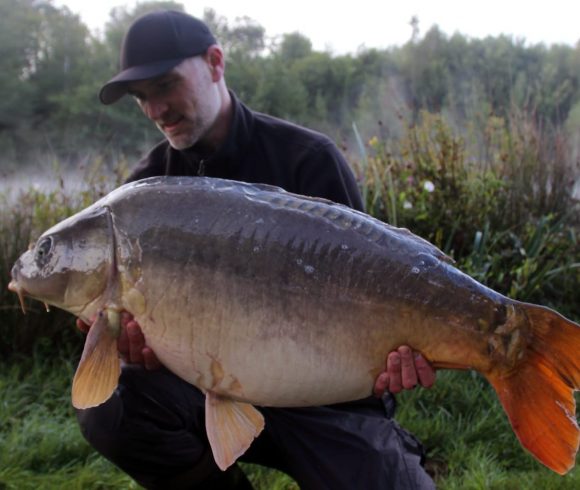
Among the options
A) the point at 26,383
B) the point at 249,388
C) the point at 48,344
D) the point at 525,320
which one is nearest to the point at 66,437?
the point at 26,383

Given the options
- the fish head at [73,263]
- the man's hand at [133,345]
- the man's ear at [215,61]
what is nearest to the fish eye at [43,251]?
the fish head at [73,263]

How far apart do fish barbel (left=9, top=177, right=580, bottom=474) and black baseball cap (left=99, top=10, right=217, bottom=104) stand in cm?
75

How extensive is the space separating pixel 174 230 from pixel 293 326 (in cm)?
33

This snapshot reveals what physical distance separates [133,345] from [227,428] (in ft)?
0.92

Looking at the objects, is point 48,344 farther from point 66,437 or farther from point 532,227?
point 532,227

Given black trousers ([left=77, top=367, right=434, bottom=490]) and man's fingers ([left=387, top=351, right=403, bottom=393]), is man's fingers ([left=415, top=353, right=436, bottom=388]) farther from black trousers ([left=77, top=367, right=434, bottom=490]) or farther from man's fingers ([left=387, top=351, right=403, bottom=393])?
black trousers ([left=77, top=367, right=434, bottom=490])

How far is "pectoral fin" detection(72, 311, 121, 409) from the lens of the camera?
1.49 meters

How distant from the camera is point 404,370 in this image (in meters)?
1.46

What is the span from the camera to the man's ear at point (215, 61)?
7.75ft

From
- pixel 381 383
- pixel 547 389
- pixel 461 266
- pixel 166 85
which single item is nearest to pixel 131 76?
pixel 166 85

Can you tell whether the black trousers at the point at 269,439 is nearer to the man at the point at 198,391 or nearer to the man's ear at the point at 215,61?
the man at the point at 198,391

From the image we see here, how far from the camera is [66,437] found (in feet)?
8.45

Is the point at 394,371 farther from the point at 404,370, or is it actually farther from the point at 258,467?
the point at 258,467

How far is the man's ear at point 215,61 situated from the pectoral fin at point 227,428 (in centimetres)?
123
